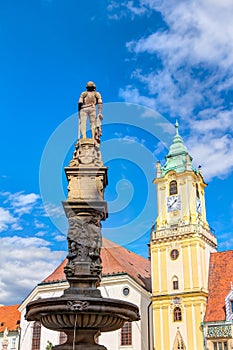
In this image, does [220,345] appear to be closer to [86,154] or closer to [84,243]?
[86,154]

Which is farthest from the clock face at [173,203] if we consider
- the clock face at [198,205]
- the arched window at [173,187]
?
the clock face at [198,205]

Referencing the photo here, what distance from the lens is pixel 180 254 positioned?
37.1 metres

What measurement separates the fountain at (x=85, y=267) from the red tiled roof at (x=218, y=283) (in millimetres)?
25688

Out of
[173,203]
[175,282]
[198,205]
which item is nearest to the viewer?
[175,282]

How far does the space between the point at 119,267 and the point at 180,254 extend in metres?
5.39

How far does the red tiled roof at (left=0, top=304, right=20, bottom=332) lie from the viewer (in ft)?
143

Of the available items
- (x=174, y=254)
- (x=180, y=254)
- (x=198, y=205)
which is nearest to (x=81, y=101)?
(x=180, y=254)

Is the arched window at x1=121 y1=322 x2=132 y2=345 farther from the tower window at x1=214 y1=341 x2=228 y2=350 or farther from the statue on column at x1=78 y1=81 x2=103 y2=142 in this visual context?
the statue on column at x1=78 y1=81 x2=103 y2=142

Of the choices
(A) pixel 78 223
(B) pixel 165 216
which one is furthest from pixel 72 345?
(B) pixel 165 216

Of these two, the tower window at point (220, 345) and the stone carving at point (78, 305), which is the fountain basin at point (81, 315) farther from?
the tower window at point (220, 345)

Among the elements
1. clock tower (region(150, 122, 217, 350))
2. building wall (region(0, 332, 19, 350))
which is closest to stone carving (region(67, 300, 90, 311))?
clock tower (region(150, 122, 217, 350))

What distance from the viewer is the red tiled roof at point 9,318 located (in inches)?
1714

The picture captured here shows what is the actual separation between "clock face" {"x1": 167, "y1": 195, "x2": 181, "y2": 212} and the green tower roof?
2.33 m

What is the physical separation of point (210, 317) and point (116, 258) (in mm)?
9887
